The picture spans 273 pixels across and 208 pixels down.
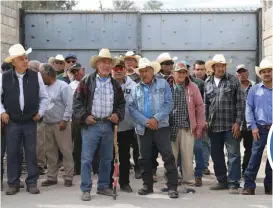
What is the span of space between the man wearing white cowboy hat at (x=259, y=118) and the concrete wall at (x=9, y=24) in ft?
19.0

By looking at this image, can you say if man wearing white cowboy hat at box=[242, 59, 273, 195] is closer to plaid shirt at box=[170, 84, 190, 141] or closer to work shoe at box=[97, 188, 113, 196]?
plaid shirt at box=[170, 84, 190, 141]

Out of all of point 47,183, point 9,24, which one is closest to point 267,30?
point 9,24

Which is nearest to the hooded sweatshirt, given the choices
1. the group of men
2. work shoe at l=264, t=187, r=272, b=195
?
the group of men

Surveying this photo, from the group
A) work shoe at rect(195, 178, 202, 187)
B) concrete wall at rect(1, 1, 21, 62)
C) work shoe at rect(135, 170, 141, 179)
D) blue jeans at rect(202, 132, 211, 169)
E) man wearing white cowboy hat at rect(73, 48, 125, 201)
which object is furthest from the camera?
concrete wall at rect(1, 1, 21, 62)

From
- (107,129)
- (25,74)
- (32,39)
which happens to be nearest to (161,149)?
(107,129)

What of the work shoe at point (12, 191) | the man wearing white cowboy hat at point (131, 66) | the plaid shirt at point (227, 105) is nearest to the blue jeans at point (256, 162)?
the plaid shirt at point (227, 105)

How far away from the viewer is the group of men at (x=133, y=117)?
251 inches

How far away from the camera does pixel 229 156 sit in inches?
269

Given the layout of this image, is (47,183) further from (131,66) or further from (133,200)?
(131,66)

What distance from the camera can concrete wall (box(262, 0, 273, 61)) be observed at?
10.5 meters

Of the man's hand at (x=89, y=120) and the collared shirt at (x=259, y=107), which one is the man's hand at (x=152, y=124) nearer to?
the man's hand at (x=89, y=120)

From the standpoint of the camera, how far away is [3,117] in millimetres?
6410

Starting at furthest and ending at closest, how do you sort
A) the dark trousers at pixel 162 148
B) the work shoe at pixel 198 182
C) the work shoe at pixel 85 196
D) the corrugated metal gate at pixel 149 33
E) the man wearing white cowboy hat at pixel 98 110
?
the corrugated metal gate at pixel 149 33 < the work shoe at pixel 198 182 < the dark trousers at pixel 162 148 < the man wearing white cowboy hat at pixel 98 110 < the work shoe at pixel 85 196

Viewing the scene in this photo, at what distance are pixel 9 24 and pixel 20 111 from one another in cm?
491
